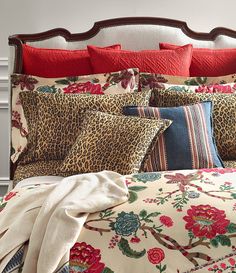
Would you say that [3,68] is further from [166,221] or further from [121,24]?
[166,221]

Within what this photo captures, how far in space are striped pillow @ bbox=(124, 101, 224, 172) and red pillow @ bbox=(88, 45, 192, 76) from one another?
48 cm

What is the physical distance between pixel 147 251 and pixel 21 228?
14.4 inches

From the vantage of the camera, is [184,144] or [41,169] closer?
[184,144]

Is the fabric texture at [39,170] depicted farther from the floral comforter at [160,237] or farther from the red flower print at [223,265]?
the red flower print at [223,265]

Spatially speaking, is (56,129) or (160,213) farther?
(56,129)

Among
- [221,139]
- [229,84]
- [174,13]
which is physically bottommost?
[221,139]

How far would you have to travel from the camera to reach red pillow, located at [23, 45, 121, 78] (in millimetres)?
2842

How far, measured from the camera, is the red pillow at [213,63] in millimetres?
2926

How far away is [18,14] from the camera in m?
3.37

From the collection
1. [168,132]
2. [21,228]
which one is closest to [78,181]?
[21,228]

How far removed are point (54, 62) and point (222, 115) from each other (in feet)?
3.05

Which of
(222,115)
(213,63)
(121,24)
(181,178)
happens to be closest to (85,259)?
(181,178)

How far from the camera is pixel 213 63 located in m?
2.93

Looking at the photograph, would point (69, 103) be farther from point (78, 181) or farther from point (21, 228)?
point (21, 228)
